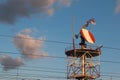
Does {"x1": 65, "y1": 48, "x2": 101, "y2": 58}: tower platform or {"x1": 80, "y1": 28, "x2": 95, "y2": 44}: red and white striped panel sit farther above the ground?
{"x1": 80, "y1": 28, "x2": 95, "y2": 44}: red and white striped panel

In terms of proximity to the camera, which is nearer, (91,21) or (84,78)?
(84,78)

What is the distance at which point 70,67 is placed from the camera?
129000 millimetres

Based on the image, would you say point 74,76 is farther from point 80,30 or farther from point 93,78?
point 80,30

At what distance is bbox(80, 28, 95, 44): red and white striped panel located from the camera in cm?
12988

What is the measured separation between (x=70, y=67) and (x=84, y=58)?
5.29 metres

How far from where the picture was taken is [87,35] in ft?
430

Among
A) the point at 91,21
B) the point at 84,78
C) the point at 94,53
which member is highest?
the point at 91,21

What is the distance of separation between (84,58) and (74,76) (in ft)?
22.2

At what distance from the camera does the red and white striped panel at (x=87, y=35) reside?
130 m

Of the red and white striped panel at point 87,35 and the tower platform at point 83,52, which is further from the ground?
the red and white striped panel at point 87,35

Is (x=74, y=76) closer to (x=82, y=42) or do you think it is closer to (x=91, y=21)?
(x=82, y=42)

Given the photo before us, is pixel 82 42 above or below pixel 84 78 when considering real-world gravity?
above

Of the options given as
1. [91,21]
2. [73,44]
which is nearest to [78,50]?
[73,44]

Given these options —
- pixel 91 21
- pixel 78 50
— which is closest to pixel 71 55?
pixel 78 50
